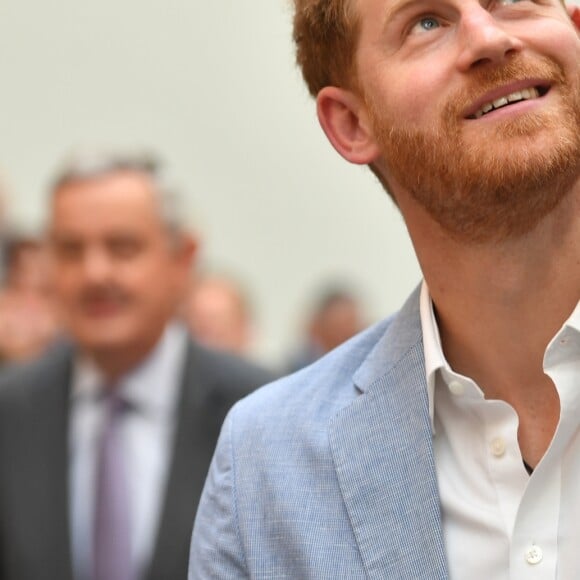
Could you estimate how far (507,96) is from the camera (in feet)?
6.09

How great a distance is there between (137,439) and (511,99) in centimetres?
158

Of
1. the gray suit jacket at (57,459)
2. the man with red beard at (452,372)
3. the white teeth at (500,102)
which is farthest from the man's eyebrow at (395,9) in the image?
the gray suit jacket at (57,459)

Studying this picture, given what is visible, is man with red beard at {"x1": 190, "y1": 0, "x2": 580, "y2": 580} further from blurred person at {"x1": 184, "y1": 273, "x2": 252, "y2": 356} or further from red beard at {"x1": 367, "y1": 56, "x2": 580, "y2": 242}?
blurred person at {"x1": 184, "y1": 273, "x2": 252, "y2": 356}

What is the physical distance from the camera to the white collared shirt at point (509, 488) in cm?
180

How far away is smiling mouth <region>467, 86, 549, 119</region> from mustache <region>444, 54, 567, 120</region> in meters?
0.02

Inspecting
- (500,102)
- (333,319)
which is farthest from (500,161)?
(333,319)

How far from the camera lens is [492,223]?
1.90 meters

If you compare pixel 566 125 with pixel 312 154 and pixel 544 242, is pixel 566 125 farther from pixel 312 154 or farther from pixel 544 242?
pixel 312 154

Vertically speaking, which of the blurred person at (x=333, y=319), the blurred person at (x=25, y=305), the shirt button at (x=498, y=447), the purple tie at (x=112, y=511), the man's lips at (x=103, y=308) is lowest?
the blurred person at (x=333, y=319)

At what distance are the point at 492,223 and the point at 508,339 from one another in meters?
0.17

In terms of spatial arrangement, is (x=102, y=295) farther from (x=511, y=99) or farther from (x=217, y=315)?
(x=217, y=315)

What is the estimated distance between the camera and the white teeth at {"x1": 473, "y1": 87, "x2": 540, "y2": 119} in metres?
1.86

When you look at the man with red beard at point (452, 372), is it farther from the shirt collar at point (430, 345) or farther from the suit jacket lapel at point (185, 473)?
the suit jacket lapel at point (185, 473)

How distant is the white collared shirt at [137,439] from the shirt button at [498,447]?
1260 millimetres
